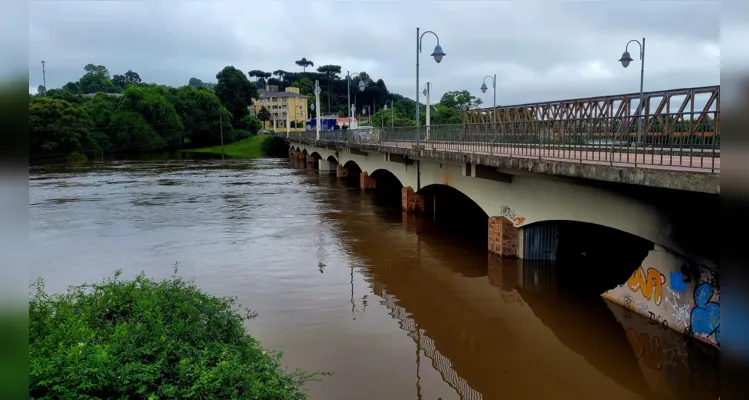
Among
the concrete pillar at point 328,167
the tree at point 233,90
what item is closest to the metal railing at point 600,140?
the concrete pillar at point 328,167

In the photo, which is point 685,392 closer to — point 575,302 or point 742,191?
point 575,302

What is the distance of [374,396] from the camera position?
7.72 metres

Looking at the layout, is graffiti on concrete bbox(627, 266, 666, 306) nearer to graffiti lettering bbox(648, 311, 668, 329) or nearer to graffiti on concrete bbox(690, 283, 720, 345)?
graffiti lettering bbox(648, 311, 668, 329)

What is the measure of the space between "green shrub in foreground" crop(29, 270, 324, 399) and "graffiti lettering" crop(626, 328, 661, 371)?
6.37 meters

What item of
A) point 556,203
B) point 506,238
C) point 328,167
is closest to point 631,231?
point 556,203

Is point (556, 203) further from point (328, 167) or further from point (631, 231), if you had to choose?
point (328, 167)

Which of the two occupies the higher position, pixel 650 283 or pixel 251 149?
pixel 251 149

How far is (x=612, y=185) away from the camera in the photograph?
10.6 meters

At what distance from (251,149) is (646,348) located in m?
80.4

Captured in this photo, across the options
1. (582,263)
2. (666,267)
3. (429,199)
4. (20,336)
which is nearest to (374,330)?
(666,267)

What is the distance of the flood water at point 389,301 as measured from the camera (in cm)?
833

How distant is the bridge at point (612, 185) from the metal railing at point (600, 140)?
4cm

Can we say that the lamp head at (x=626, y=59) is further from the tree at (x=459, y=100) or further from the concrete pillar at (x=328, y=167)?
the tree at (x=459, y=100)

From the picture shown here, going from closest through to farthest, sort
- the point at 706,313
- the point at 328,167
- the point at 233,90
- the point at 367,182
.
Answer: the point at 706,313
the point at 367,182
the point at 328,167
the point at 233,90
